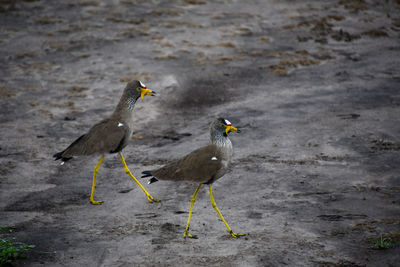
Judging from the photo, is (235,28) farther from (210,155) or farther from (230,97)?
(210,155)

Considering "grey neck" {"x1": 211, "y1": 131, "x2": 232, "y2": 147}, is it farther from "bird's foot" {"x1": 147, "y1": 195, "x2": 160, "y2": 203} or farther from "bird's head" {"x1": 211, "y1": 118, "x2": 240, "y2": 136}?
"bird's foot" {"x1": 147, "y1": 195, "x2": 160, "y2": 203}

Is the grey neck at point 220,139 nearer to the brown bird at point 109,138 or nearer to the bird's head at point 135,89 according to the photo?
the brown bird at point 109,138

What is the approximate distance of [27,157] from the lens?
10508 millimetres

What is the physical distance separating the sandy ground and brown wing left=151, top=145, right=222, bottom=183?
779mm

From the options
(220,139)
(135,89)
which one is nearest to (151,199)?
(220,139)

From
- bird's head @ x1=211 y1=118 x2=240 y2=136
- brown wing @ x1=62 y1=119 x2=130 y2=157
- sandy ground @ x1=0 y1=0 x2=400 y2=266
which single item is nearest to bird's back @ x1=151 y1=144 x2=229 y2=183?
bird's head @ x1=211 y1=118 x2=240 y2=136

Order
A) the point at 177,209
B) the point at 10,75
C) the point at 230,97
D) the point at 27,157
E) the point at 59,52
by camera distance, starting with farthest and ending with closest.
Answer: the point at 59,52 < the point at 10,75 < the point at 230,97 < the point at 27,157 < the point at 177,209

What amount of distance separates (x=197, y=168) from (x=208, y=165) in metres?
0.17

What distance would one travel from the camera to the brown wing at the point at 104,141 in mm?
8414

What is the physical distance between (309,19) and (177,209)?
1461 cm

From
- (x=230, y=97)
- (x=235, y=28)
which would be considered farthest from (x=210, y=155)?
(x=235, y=28)

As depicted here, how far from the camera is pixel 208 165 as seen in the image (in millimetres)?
7074

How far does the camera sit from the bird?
7.05m

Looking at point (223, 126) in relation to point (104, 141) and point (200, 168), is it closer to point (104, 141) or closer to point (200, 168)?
point (200, 168)
